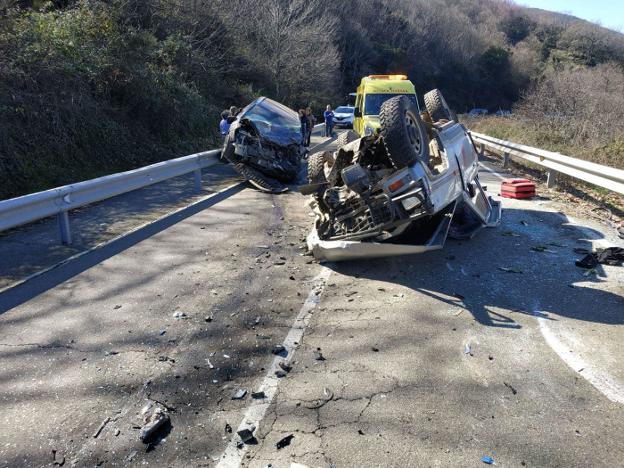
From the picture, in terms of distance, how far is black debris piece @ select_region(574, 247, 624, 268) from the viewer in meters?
6.31

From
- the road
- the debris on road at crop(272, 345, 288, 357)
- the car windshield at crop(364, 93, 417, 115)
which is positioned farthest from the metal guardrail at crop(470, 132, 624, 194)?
the debris on road at crop(272, 345, 288, 357)

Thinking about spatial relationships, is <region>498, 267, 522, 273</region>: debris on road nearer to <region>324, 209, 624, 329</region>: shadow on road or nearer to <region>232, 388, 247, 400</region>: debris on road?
<region>324, 209, 624, 329</region>: shadow on road

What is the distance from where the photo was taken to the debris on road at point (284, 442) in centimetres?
298

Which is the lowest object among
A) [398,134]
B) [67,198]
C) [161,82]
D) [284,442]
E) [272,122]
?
[284,442]

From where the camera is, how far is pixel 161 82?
16.2 metres

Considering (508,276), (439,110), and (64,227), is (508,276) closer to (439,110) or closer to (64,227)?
(439,110)

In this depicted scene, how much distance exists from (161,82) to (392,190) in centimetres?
1264

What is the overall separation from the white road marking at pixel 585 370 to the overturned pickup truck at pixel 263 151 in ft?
24.0

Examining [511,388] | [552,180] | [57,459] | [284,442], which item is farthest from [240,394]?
[552,180]

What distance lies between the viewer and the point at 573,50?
70.2 m

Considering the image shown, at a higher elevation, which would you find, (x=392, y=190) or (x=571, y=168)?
(x=392, y=190)

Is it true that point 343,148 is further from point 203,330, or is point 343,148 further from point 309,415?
point 309,415

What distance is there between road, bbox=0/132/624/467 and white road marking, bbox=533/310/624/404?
15mm

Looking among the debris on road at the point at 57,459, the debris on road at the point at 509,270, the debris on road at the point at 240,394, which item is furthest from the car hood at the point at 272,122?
the debris on road at the point at 57,459
